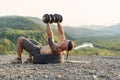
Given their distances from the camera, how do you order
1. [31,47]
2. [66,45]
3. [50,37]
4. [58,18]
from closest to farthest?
[66,45] → [50,37] → [58,18] → [31,47]

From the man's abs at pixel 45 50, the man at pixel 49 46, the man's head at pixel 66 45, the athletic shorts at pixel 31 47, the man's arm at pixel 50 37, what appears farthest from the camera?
the athletic shorts at pixel 31 47

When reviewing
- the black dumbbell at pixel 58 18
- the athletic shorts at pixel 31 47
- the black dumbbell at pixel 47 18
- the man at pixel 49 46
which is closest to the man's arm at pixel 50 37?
the man at pixel 49 46

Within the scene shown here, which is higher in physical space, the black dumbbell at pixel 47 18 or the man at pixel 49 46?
the black dumbbell at pixel 47 18

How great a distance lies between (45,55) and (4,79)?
21.0 feet

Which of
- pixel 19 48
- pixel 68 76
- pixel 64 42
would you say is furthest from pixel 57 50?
pixel 68 76

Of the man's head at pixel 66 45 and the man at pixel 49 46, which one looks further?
the man at pixel 49 46

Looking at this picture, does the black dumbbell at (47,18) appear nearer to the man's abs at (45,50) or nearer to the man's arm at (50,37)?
the man's arm at (50,37)

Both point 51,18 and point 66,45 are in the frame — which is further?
point 51,18

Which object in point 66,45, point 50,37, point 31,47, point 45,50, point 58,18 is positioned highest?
point 58,18

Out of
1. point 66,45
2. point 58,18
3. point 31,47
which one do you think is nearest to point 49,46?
point 66,45

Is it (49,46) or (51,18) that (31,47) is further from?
(51,18)

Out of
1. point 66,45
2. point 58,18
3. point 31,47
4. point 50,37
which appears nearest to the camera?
point 66,45

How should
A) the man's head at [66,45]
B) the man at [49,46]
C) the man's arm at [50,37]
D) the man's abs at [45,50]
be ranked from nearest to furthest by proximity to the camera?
1. the man's head at [66,45]
2. the man at [49,46]
3. the man's arm at [50,37]
4. the man's abs at [45,50]

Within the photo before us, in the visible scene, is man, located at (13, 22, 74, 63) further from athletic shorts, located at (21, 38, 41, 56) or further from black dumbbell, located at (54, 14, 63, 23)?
black dumbbell, located at (54, 14, 63, 23)
